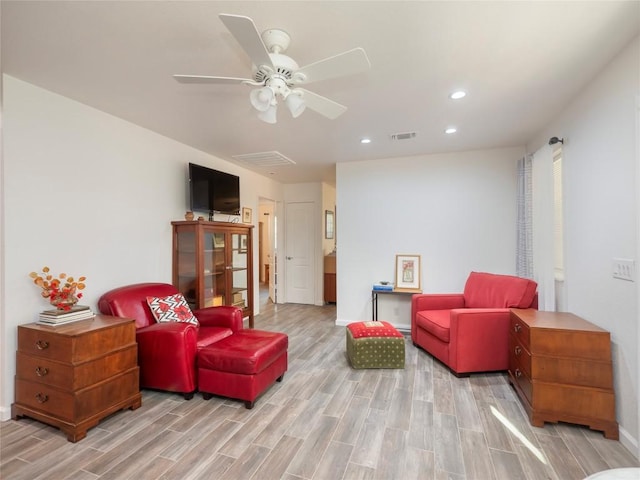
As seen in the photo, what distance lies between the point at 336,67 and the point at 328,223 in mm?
4681

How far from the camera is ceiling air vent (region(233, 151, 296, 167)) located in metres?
3.92

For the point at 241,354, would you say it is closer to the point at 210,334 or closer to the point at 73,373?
the point at 210,334

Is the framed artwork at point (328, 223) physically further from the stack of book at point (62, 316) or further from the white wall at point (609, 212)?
the stack of book at point (62, 316)

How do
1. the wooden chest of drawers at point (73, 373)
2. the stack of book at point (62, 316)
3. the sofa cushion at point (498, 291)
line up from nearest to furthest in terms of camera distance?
the wooden chest of drawers at point (73, 373) → the stack of book at point (62, 316) → the sofa cushion at point (498, 291)

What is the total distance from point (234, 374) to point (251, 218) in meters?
3.04

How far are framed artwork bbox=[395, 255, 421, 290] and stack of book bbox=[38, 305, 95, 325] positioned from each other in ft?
11.0

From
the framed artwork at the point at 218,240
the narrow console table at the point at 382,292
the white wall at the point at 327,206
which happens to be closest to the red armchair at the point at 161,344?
the framed artwork at the point at 218,240

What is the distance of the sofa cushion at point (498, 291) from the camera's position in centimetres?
282

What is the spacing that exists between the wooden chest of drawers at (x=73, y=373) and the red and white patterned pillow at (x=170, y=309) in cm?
46

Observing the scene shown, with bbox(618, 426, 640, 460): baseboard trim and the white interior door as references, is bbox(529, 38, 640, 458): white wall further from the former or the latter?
the white interior door

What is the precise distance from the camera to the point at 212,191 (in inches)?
150

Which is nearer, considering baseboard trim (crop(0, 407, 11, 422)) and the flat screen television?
baseboard trim (crop(0, 407, 11, 422))

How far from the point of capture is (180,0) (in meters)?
1.41

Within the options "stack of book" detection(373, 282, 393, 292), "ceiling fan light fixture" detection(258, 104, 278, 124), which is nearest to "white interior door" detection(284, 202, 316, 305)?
"stack of book" detection(373, 282, 393, 292)
